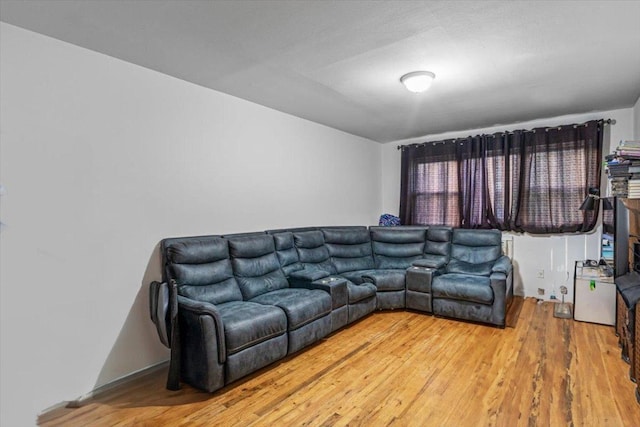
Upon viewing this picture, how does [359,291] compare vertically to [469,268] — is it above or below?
below

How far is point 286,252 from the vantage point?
3.74 m

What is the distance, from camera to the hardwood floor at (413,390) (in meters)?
2.04

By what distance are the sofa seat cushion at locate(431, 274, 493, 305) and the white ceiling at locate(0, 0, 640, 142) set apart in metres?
1.97

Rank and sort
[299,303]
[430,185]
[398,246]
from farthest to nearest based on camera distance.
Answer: [430,185], [398,246], [299,303]

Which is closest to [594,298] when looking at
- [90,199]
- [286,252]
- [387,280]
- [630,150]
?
[630,150]

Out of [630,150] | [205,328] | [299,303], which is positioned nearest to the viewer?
[205,328]

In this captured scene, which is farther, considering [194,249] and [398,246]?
[398,246]

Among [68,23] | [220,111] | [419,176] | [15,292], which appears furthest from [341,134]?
[15,292]

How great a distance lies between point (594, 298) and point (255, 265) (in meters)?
3.57

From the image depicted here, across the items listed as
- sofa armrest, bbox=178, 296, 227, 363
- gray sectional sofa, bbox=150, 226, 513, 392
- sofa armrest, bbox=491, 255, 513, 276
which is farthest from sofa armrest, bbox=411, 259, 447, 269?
sofa armrest, bbox=178, 296, 227, 363

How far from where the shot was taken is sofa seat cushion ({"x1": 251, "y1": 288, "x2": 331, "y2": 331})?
2812 millimetres

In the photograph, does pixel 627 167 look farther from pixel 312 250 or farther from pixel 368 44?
pixel 312 250

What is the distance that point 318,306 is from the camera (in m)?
3.07

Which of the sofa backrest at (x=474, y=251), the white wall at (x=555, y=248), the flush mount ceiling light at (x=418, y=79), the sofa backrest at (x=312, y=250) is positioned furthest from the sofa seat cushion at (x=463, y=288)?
the flush mount ceiling light at (x=418, y=79)
